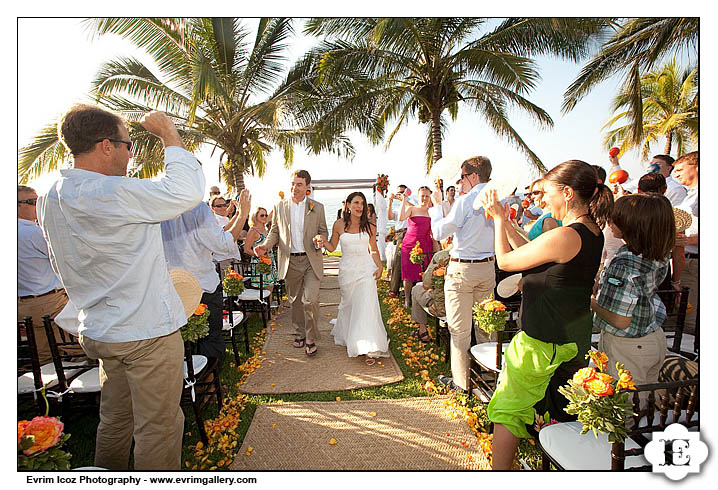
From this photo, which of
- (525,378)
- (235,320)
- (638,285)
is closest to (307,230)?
(235,320)

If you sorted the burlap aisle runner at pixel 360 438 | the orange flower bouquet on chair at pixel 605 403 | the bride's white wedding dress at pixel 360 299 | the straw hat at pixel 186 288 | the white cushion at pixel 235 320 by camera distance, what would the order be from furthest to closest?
1. the bride's white wedding dress at pixel 360 299
2. the white cushion at pixel 235 320
3. the burlap aisle runner at pixel 360 438
4. the straw hat at pixel 186 288
5. the orange flower bouquet on chair at pixel 605 403

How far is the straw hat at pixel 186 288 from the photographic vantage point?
2469 mm

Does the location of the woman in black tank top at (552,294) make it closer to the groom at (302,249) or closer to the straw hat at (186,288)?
the straw hat at (186,288)

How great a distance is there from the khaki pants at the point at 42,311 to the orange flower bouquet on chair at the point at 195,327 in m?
1.52

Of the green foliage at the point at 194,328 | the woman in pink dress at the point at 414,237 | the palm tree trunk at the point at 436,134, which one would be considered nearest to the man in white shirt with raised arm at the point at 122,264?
the green foliage at the point at 194,328

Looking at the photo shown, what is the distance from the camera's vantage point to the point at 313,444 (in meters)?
2.93

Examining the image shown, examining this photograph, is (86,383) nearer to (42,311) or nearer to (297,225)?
(42,311)

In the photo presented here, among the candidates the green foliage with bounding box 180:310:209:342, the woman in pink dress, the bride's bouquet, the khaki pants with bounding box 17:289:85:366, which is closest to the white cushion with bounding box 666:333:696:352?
the bride's bouquet

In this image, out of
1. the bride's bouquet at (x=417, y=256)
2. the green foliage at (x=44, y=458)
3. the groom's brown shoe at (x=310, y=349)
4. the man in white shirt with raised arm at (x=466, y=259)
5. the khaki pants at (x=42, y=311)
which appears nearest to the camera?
the green foliage at (x=44, y=458)

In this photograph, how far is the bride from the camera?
460cm

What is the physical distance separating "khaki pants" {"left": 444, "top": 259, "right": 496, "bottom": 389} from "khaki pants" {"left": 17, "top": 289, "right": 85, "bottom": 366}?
3810mm

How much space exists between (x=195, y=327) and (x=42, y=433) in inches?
52.7
